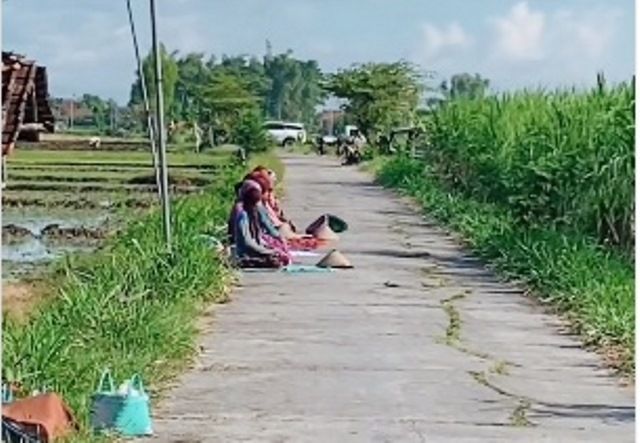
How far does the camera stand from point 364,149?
157 ft

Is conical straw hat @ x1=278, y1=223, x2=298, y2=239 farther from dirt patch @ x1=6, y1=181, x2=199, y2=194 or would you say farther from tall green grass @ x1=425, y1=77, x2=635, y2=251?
dirt patch @ x1=6, y1=181, x2=199, y2=194

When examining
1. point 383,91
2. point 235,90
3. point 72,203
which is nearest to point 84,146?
point 235,90

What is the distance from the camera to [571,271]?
39.2 feet

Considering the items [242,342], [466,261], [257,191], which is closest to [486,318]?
[242,342]

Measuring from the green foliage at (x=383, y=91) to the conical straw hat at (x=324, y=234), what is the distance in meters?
33.4

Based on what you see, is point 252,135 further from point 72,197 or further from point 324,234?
point 324,234

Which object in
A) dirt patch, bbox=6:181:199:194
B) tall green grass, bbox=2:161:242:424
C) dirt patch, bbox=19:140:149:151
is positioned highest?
tall green grass, bbox=2:161:242:424

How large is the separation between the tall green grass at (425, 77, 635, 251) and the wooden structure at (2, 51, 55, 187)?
5006 millimetres

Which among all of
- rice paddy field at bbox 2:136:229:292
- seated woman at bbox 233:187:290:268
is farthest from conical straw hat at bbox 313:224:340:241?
rice paddy field at bbox 2:136:229:292

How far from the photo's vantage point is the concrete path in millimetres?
7016

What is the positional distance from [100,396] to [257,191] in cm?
743

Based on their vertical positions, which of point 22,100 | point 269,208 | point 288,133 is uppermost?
point 22,100

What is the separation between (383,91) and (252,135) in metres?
4.54

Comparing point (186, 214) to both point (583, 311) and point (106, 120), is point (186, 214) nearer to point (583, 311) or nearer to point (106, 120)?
point (583, 311)
